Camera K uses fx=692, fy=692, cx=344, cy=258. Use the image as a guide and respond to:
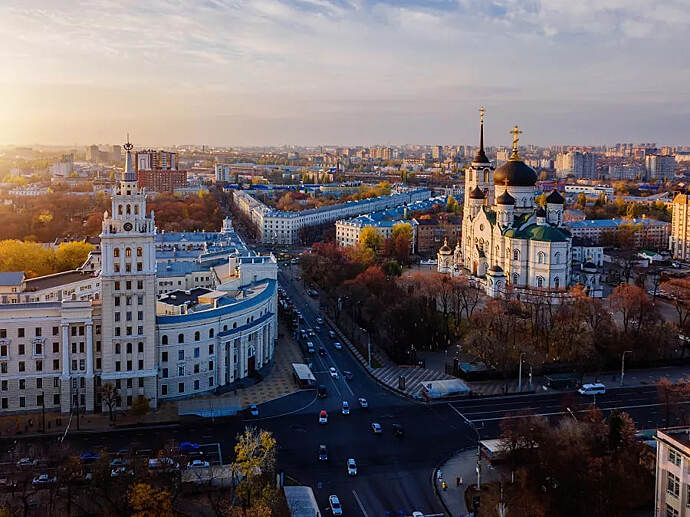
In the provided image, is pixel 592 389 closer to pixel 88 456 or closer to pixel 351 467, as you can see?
pixel 351 467

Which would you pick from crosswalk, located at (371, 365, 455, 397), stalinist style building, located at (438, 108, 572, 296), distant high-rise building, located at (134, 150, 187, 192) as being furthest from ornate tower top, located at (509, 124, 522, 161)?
distant high-rise building, located at (134, 150, 187, 192)

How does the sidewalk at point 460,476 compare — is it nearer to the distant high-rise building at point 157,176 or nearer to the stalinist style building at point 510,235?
the stalinist style building at point 510,235

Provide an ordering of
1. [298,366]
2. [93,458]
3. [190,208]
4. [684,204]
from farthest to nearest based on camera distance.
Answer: [190,208]
[684,204]
[298,366]
[93,458]

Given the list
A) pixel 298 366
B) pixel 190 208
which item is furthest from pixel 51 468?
pixel 190 208

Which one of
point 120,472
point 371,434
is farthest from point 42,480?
point 371,434

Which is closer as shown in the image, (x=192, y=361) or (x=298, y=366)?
(x=192, y=361)

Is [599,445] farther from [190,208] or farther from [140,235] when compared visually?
[190,208]
